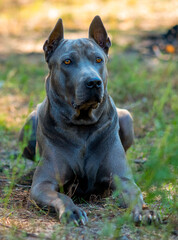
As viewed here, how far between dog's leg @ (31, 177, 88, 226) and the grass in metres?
0.08

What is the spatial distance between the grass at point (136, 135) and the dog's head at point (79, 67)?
55 centimetres

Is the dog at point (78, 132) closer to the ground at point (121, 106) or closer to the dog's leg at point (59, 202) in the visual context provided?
the dog's leg at point (59, 202)

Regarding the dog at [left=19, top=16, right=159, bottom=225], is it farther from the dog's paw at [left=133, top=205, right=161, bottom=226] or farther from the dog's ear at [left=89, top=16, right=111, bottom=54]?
the dog's paw at [left=133, top=205, right=161, bottom=226]

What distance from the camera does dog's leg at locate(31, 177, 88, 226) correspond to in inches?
124

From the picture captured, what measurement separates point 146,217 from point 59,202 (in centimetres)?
66

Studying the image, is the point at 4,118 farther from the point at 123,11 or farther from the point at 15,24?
the point at 123,11

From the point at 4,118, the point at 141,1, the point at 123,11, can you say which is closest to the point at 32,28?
the point at 123,11

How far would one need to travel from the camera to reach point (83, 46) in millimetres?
3961

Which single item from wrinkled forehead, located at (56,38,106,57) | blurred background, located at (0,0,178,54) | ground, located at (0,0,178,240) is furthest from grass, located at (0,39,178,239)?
blurred background, located at (0,0,178,54)

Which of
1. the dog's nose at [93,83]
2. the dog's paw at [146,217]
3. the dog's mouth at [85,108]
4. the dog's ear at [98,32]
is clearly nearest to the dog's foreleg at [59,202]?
the dog's paw at [146,217]

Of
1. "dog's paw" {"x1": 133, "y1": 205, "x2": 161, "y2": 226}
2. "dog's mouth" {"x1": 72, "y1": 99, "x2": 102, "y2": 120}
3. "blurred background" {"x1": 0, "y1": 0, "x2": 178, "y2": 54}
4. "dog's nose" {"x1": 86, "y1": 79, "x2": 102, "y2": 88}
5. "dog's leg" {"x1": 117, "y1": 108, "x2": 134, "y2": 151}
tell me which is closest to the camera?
"dog's paw" {"x1": 133, "y1": 205, "x2": 161, "y2": 226}

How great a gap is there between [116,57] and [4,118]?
2.84 m

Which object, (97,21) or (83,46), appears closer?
(83,46)

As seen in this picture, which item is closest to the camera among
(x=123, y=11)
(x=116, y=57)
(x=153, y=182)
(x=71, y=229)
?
(x=153, y=182)
